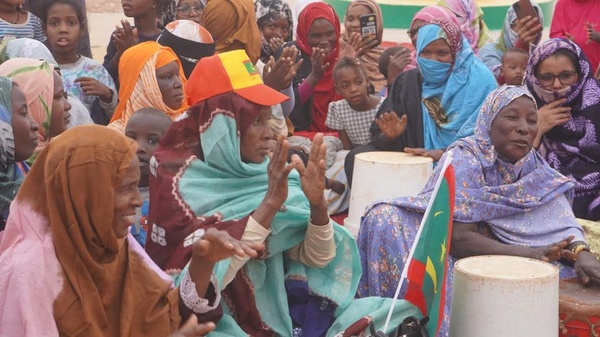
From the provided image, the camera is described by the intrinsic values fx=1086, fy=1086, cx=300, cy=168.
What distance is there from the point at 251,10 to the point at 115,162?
447 cm

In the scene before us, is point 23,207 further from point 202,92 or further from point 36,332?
point 202,92

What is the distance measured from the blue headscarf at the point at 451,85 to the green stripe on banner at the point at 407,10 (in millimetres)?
5543

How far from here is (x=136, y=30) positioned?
7336mm

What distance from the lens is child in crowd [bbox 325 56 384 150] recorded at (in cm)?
765

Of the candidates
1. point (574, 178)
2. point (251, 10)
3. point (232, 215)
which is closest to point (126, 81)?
point (251, 10)

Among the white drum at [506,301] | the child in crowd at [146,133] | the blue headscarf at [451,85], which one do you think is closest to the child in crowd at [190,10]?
the blue headscarf at [451,85]

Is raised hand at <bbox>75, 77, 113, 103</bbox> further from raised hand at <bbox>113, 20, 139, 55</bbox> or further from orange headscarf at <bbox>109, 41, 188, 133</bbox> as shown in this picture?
raised hand at <bbox>113, 20, 139, 55</bbox>

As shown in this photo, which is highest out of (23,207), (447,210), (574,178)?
(23,207)

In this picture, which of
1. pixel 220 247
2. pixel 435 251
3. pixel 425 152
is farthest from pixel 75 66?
pixel 220 247

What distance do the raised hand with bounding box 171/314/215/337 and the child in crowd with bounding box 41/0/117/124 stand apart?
3.24m

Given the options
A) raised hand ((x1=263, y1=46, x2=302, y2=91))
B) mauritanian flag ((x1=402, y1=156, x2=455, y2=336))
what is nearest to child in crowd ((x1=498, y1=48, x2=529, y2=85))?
raised hand ((x1=263, y1=46, x2=302, y2=91))

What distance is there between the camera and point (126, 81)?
6.27 metres

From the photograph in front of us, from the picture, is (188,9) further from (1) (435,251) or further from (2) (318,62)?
(1) (435,251)

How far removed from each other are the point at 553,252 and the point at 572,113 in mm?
1733
